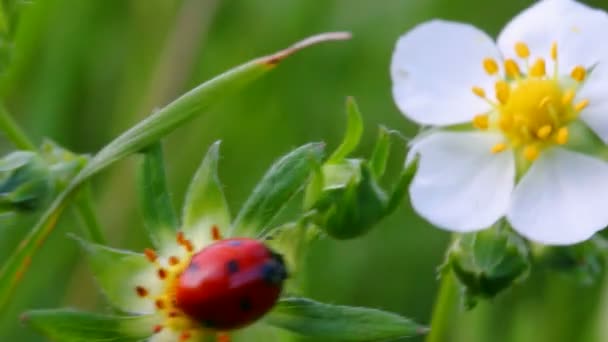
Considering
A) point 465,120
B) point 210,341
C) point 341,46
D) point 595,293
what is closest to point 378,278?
point 595,293

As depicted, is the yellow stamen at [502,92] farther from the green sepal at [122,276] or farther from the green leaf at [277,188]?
the green sepal at [122,276]

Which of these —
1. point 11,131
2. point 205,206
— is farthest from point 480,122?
point 11,131

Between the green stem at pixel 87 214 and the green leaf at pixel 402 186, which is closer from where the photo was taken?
the green leaf at pixel 402 186

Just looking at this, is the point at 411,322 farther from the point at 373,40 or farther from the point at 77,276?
the point at 373,40

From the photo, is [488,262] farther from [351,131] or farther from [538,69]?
[538,69]

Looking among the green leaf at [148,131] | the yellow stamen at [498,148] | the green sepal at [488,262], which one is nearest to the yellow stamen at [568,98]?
the yellow stamen at [498,148]

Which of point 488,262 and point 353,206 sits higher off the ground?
point 353,206

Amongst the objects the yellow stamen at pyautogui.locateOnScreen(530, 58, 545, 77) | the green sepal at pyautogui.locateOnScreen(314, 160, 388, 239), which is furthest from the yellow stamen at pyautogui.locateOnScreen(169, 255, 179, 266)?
the yellow stamen at pyautogui.locateOnScreen(530, 58, 545, 77)
